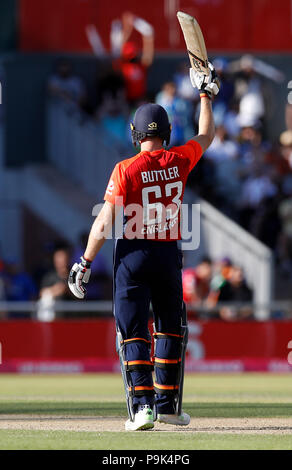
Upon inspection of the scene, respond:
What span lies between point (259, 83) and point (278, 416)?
15.4 meters

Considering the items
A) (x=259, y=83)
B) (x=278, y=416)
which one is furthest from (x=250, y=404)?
(x=259, y=83)

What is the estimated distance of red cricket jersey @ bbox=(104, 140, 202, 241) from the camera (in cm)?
855

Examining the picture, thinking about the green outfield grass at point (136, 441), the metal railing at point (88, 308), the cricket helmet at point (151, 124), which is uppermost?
the cricket helmet at point (151, 124)

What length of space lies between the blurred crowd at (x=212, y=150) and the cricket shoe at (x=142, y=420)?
31.5 ft

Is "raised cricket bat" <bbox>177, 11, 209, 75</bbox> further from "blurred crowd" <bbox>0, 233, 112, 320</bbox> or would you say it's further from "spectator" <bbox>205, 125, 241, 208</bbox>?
"spectator" <bbox>205, 125, 241, 208</bbox>

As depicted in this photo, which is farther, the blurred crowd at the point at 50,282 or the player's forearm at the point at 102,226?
the blurred crowd at the point at 50,282

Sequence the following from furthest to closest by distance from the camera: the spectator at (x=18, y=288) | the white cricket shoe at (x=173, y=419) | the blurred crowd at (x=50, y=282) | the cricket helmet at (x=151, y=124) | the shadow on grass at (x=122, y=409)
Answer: the spectator at (x=18, y=288)
the blurred crowd at (x=50, y=282)
the shadow on grass at (x=122, y=409)
the white cricket shoe at (x=173, y=419)
the cricket helmet at (x=151, y=124)

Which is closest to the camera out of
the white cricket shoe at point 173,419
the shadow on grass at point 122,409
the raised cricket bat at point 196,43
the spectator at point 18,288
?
the white cricket shoe at point 173,419

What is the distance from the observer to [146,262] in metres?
8.65

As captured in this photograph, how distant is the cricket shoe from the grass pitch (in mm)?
91

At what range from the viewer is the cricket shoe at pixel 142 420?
27.9 ft

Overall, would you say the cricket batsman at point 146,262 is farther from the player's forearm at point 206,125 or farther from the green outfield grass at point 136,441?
the green outfield grass at point 136,441

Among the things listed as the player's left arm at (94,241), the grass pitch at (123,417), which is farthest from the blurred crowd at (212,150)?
the player's left arm at (94,241)
